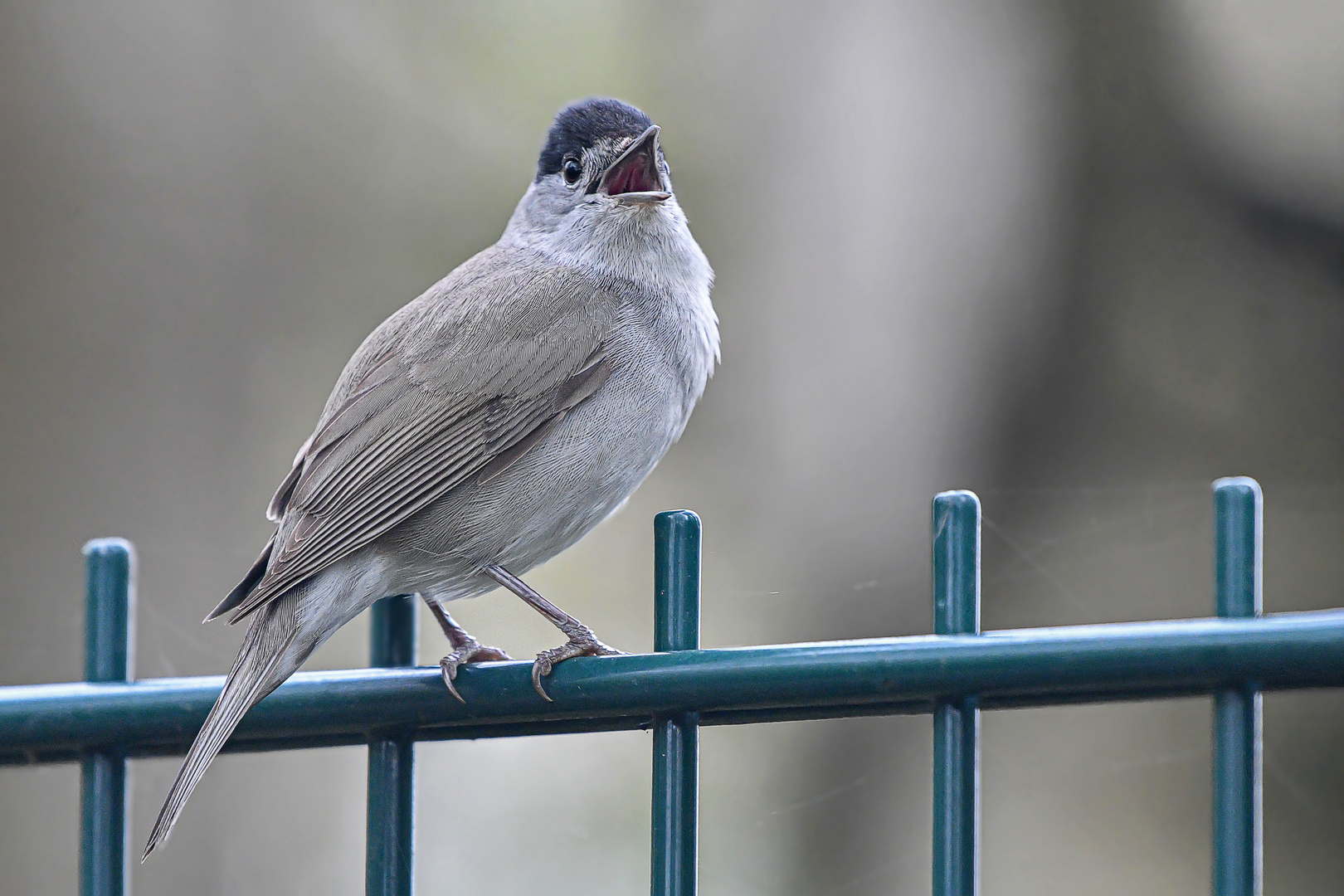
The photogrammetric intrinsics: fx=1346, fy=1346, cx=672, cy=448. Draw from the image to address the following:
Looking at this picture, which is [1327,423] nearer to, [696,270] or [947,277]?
[947,277]

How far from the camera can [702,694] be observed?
1.66m

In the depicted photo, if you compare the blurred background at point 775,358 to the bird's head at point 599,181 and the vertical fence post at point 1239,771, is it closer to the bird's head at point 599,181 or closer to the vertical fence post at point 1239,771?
the bird's head at point 599,181

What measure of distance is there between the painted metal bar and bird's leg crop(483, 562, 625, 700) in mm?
99

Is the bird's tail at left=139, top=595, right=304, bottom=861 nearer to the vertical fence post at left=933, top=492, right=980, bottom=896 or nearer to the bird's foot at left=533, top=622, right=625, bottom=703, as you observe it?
the bird's foot at left=533, top=622, right=625, bottom=703

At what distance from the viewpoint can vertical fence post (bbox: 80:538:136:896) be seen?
175 centimetres

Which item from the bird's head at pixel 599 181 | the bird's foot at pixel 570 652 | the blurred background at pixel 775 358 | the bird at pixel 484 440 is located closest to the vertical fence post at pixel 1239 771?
the bird's foot at pixel 570 652

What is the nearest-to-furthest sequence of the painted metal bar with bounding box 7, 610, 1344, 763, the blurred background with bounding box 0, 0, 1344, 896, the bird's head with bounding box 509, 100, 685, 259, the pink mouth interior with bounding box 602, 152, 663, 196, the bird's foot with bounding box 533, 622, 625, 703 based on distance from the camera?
the painted metal bar with bounding box 7, 610, 1344, 763 < the bird's foot with bounding box 533, 622, 625, 703 < the bird's head with bounding box 509, 100, 685, 259 < the pink mouth interior with bounding box 602, 152, 663, 196 < the blurred background with bounding box 0, 0, 1344, 896

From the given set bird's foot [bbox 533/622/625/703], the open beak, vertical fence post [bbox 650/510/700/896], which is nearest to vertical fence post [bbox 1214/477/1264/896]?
vertical fence post [bbox 650/510/700/896]

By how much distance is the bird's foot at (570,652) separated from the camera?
68.7 inches

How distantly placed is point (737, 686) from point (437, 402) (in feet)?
3.64

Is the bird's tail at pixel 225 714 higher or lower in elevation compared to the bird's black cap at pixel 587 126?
lower

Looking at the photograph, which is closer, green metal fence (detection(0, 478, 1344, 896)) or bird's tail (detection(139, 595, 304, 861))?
green metal fence (detection(0, 478, 1344, 896))

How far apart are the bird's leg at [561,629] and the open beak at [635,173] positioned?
2.92 feet

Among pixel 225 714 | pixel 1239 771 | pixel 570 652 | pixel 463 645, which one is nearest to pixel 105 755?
pixel 225 714
